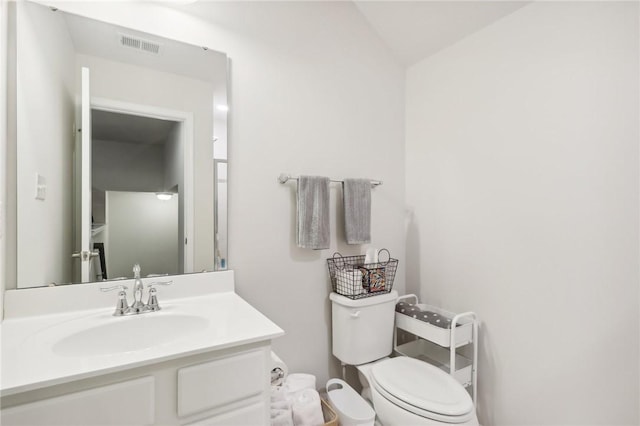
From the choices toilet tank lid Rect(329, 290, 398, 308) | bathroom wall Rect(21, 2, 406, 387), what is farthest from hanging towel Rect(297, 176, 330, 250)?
toilet tank lid Rect(329, 290, 398, 308)

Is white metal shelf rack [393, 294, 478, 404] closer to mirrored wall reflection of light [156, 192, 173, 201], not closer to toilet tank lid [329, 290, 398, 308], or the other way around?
toilet tank lid [329, 290, 398, 308]

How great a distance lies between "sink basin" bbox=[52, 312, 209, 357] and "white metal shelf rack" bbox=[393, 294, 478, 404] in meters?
1.12

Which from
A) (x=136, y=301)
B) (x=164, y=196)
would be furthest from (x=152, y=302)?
(x=164, y=196)

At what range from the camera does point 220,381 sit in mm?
907

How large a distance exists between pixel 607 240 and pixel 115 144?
1984 mm

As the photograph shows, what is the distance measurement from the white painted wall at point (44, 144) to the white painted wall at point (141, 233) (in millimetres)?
135

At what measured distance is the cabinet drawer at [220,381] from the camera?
2.84 ft

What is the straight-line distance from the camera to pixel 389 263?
1.87 meters

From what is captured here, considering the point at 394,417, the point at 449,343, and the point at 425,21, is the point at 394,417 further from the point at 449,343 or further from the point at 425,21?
the point at 425,21

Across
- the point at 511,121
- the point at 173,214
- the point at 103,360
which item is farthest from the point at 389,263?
the point at 103,360

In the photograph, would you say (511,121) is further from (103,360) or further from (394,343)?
A: (103,360)

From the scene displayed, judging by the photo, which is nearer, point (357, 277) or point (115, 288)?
point (115, 288)

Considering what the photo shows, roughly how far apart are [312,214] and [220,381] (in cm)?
92

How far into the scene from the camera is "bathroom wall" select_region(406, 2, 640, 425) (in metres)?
1.27
